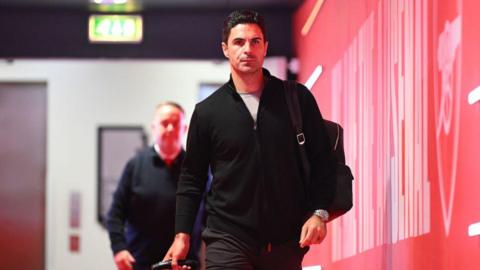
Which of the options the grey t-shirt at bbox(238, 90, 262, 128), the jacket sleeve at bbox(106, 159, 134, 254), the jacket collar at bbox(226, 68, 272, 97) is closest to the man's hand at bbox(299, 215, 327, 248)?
the grey t-shirt at bbox(238, 90, 262, 128)

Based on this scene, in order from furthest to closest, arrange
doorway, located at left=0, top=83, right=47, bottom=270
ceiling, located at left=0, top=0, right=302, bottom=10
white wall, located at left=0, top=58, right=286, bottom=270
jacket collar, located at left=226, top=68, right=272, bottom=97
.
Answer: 1. doorway, located at left=0, top=83, right=47, bottom=270
2. white wall, located at left=0, top=58, right=286, bottom=270
3. ceiling, located at left=0, top=0, right=302, bottom=10
4. jacket collar, located at left=226, top=68, right=272, bottom=97

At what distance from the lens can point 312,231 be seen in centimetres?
313

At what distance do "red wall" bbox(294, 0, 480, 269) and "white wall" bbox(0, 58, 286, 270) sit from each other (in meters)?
2.81

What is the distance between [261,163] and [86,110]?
17.1 feet

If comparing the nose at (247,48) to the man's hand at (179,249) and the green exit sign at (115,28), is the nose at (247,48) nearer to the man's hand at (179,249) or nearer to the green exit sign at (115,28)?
the man's hand at (179,249)

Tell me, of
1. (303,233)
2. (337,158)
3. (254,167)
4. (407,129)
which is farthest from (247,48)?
(407,129)

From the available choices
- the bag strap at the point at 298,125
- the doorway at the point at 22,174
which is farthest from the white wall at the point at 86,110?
the bag strap at the point at 298,125

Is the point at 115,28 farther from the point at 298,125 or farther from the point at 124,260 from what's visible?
the point at 298,125

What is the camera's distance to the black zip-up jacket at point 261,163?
127 inches

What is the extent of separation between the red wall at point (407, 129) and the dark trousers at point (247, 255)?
0.57m

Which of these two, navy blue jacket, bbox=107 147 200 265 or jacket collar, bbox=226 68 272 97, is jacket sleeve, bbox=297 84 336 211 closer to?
jacket collar, bbox=226 68 272 97

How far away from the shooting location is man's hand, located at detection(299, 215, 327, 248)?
3125mm

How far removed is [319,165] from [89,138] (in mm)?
5186

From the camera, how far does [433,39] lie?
3.48 meters
